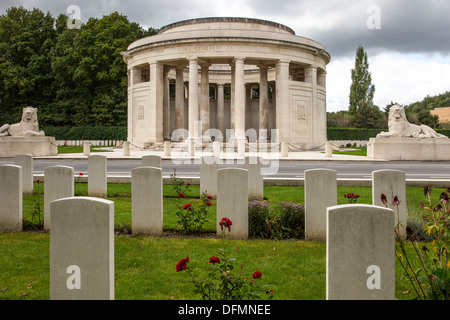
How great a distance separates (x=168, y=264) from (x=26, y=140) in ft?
88.2

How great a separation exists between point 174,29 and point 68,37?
2557cm

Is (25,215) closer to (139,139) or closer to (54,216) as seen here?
(54,216)

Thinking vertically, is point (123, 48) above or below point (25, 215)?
above

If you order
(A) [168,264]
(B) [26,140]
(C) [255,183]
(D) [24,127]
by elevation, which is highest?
(D) [24,127]

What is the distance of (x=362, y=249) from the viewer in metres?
3.75

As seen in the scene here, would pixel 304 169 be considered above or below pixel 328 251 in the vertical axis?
above

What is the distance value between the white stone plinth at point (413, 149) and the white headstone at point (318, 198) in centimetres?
2101

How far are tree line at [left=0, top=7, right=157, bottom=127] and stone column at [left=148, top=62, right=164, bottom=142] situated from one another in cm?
1788

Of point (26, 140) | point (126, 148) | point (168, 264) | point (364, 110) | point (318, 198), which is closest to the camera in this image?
point (168, 264)

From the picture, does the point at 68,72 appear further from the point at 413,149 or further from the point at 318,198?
the point at 318,198

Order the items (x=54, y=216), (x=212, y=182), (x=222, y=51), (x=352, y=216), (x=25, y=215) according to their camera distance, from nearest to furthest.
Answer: (x=352, y=216) → (x=54, y=216) → (x=25, y=215) → (x=212, y=182) → (x=222, y=51)

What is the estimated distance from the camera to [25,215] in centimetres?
921

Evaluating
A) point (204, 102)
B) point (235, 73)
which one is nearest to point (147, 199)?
point (235, 73)
